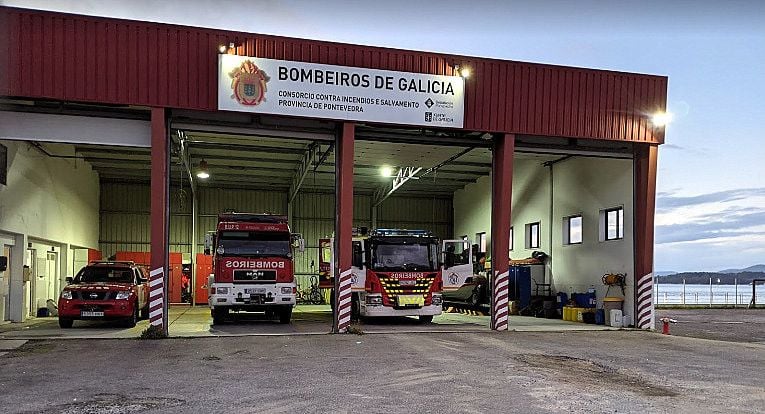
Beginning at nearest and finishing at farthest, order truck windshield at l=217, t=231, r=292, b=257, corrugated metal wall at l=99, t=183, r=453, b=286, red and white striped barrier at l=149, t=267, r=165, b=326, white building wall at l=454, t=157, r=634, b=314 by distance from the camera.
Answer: red and white striped barrier at l=149, t=267, r=165, b=326 < truck windshield at l=217, t=231, r=292, b=257 < white building wall at l=454, t=157, r=634, b=314 < corrugated metal wall at l=99, t=183, r=453, b=286

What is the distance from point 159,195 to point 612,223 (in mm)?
13209

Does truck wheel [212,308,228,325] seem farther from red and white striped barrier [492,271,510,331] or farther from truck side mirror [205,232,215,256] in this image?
red and white striped barrier [492,271,510,331]

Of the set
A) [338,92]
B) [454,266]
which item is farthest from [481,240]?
[338,92]

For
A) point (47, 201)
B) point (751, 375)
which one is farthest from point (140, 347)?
point (751, 375)

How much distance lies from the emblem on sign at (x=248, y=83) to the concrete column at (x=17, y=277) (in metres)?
7.69

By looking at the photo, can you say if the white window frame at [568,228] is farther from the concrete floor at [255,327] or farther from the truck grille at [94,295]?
the truck grille at [94,295]

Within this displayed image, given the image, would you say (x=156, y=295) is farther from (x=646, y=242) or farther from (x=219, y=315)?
(x=646, y=242)

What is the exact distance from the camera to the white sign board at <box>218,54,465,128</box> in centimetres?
1509

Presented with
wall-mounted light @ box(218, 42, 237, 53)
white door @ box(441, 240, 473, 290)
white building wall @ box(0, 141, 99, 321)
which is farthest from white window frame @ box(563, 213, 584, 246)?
white building wall @ box(0, 141, 99, 321)

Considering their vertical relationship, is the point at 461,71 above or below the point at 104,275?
above

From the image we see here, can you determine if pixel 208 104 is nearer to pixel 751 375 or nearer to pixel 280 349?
pixel 280 349

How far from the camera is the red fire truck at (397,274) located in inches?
701

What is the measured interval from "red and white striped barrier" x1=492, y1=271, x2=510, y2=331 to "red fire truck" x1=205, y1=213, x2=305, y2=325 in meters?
5.15

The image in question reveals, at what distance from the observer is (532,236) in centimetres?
2542
